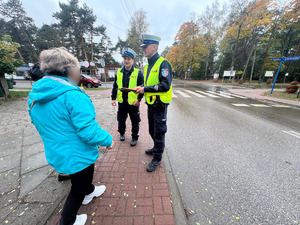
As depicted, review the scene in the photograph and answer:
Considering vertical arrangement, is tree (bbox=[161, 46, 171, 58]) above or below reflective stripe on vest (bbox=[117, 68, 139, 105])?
above

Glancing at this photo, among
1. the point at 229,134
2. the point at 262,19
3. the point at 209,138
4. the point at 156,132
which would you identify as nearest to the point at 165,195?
the point at 156,132

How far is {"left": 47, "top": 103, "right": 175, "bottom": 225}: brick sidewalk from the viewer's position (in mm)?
1485

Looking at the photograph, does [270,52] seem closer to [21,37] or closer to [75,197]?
[75,197]

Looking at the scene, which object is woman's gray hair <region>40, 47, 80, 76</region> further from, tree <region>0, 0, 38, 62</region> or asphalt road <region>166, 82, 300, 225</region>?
tree <region>0, 0, 38, 62</region>

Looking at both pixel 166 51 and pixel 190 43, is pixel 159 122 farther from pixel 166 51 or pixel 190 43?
pixel 166 51

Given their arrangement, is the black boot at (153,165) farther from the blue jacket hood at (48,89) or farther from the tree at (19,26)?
the tree at (19,26)

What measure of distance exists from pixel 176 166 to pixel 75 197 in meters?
1.74

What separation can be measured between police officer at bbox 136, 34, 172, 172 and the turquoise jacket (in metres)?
1.07

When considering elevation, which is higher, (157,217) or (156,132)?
(156,132)

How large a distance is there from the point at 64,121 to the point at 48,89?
0.28m

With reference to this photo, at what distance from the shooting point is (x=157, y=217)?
150 centimetres

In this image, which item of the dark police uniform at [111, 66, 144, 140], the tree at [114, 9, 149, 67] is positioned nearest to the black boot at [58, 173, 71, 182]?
the dark police uniform at [111, 66, 144, 140]

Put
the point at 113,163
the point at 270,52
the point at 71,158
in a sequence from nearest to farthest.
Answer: the point at 71,158 < the point at 113,163 < the point at 270,52

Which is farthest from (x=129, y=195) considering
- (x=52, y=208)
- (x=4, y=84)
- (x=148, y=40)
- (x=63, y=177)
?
(x=4, y=84)
